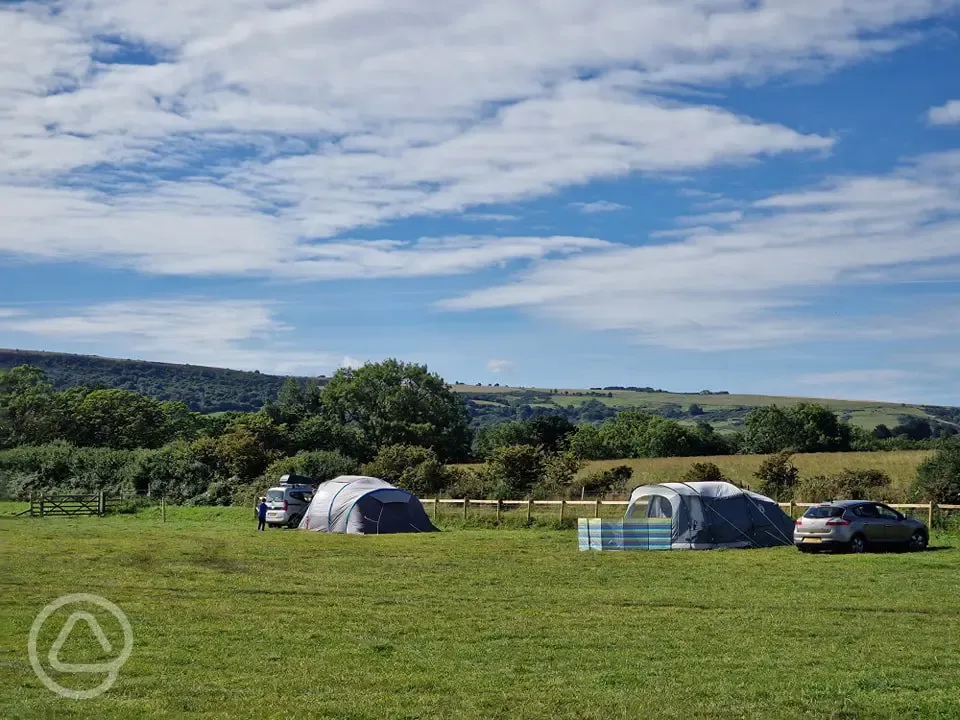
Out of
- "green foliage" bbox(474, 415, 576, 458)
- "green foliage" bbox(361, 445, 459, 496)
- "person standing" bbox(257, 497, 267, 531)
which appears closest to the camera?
"person standing" bbox(257, 497, 267, 531)

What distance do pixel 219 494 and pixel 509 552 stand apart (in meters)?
30.8

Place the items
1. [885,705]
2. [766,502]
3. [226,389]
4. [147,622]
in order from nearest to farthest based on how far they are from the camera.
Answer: [885,705], [147,622], [766,502], [226,389]

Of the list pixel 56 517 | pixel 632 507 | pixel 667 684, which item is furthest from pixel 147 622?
pixel 56 517

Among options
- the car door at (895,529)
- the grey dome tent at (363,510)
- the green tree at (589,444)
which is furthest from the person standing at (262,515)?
the green tree at (589,444)

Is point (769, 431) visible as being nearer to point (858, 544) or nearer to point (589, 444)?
point (589, 444)

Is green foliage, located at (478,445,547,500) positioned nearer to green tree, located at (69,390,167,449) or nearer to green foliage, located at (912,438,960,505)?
green foliage, located at (912,438,960,505)

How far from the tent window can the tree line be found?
15914mm

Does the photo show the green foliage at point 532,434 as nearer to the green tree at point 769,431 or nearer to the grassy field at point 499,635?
the green tree at point 769,431

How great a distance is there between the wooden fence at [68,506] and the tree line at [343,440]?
627 cm

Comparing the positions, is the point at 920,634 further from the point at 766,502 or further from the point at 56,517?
the point at 56,517

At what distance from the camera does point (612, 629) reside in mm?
14570

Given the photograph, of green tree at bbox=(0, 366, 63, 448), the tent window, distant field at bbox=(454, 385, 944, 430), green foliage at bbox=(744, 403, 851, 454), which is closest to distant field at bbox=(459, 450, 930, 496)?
the tent window

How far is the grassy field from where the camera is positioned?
10227 mm

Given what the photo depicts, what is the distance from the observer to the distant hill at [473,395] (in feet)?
541
